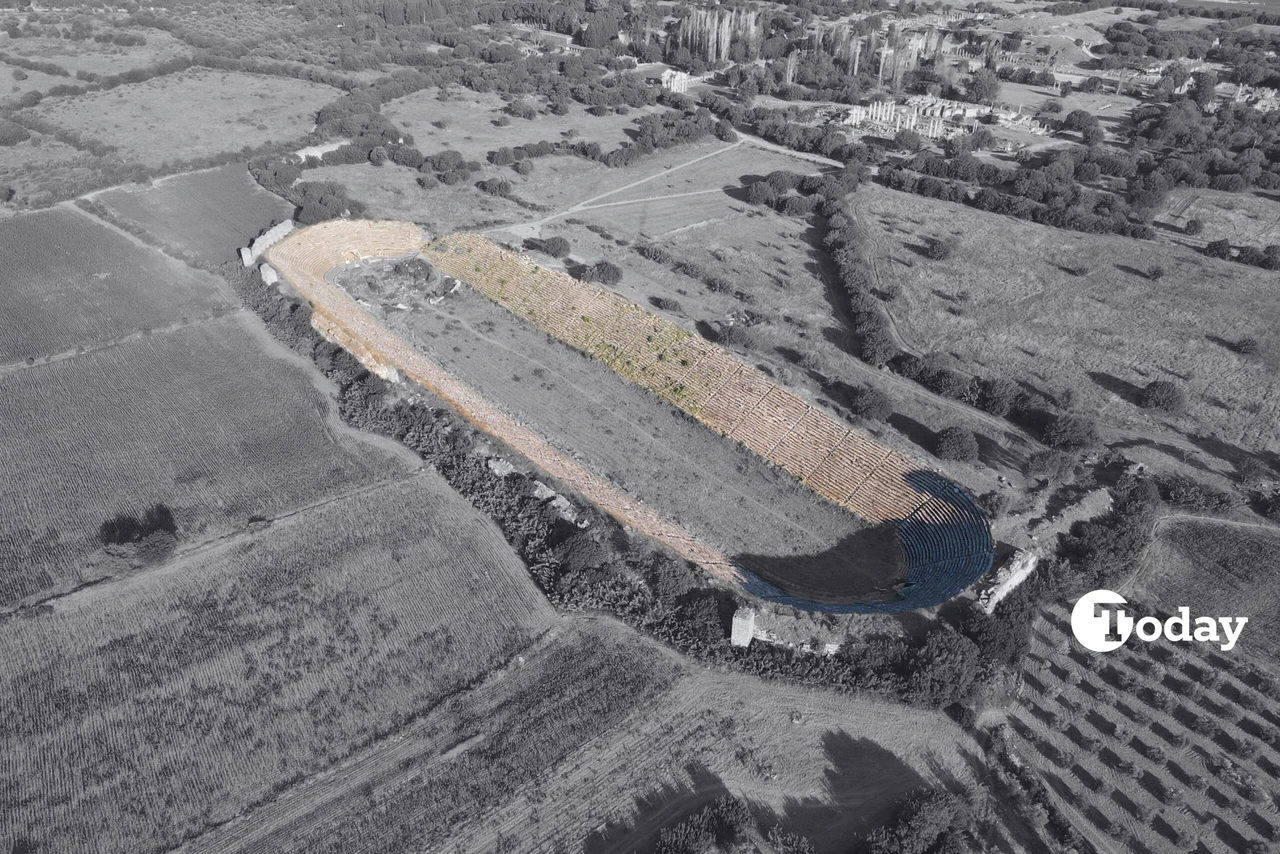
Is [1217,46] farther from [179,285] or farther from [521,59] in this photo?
[179,285]

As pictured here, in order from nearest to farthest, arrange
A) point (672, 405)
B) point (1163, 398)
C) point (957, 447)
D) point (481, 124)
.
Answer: point (957, 447)
point (1163, 398)
point (672, 405)
point (481, 124)

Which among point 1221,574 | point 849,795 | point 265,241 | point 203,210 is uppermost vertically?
point 265,241

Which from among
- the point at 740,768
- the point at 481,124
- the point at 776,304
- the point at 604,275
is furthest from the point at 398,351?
the point at 481,124

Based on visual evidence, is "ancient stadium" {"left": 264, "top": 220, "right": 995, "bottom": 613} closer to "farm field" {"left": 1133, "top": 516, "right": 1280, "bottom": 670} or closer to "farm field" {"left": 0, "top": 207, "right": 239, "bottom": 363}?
"farm field" {"left": 0, "top": 207, "right": 239, "bottom": 363}

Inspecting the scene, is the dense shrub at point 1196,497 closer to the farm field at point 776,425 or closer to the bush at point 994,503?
the bush at point 994,503

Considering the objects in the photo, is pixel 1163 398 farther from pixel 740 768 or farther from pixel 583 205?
pixel 583 205

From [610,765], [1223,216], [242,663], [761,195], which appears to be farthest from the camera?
[761,195]

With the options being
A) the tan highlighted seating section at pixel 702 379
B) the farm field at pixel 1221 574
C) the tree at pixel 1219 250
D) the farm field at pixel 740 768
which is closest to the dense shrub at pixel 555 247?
the tan highlighted seating section at pixel 702 379

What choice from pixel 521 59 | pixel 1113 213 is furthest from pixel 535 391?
pixel 521 59
